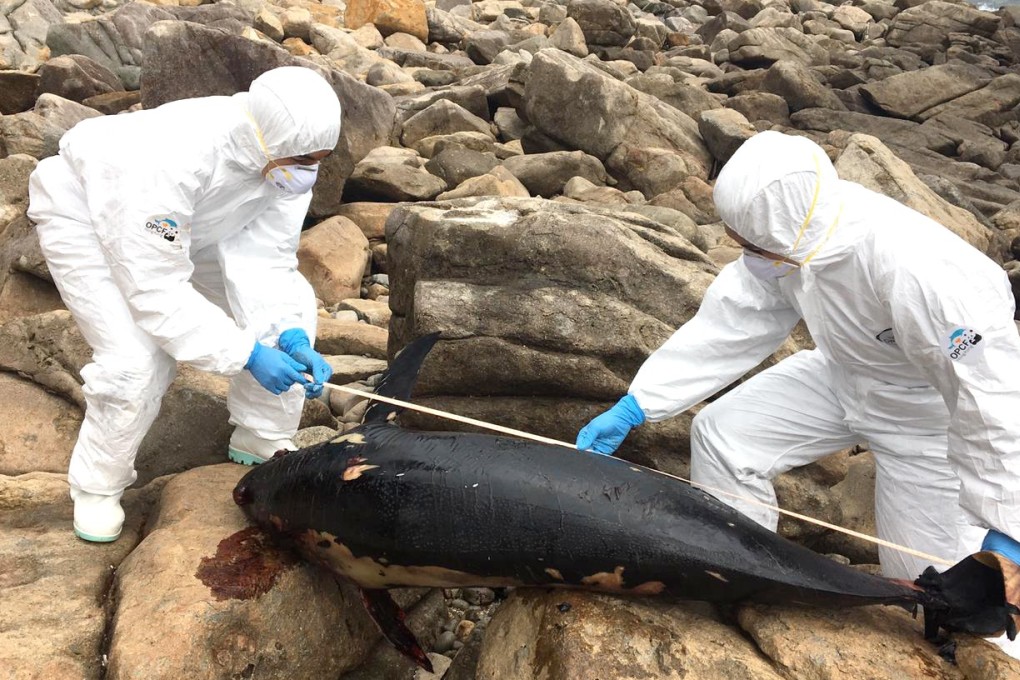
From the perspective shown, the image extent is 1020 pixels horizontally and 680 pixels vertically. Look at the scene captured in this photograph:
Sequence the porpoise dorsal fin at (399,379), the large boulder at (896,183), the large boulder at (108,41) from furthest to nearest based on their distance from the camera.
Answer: the large boulder at (108,41), the large boulder at (896,183), the porpoise dorsal fin at (399,379)

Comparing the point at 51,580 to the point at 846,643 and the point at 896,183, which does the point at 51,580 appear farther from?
the point at 896,183

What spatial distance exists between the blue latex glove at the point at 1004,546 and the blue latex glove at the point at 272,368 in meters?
2.82

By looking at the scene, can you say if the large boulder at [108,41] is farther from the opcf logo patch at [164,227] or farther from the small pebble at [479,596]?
the small pebble at [479,596]

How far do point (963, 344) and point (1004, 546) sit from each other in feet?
2.33

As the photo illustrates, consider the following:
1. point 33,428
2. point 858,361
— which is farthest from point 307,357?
point 858,361

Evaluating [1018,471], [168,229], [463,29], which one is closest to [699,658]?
[1018,471]

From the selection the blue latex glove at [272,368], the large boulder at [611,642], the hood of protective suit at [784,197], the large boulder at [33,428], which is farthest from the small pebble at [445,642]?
the hood of protective suit at [784,197]

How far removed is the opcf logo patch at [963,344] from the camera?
2.90m

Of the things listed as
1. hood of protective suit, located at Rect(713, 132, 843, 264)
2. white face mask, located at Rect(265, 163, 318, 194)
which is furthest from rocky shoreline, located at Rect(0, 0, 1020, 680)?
hood of protective suit, located at Rect(713, 132, 843, 264)

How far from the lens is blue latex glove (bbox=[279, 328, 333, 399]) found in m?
3.87

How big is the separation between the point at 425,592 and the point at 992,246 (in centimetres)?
814

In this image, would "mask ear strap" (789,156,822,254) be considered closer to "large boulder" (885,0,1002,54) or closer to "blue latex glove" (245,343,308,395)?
"blue latex glove" (245,343,308,395)

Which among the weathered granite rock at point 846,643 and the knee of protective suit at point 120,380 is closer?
the weathered granite rock at point 846,643

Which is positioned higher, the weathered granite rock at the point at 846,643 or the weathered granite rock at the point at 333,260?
the weathered granite rock at the point at 846,643
